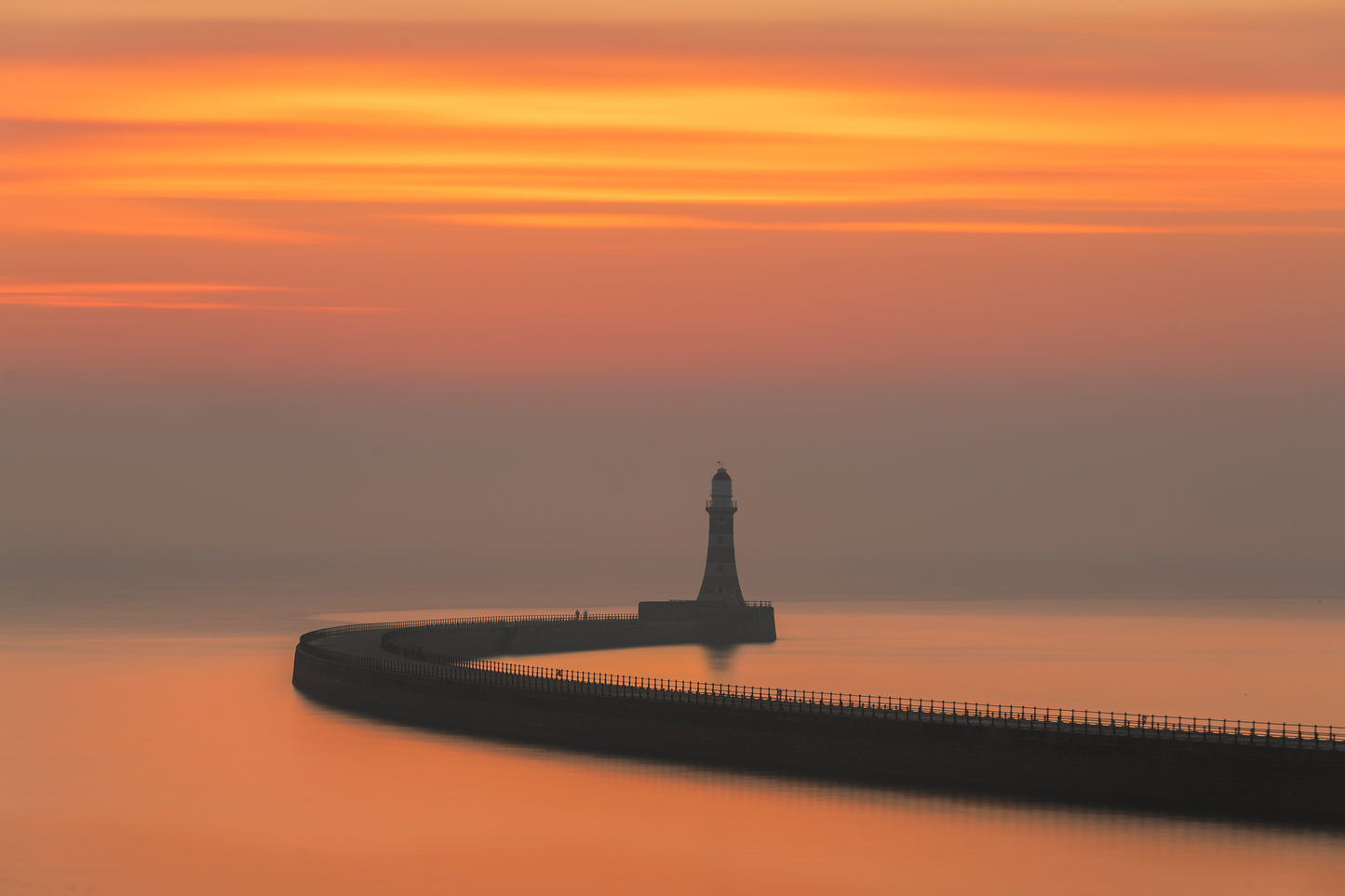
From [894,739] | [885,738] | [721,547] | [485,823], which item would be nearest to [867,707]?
[885,738]

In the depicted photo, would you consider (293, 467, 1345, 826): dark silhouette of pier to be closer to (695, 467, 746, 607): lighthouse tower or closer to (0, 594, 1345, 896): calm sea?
(0, 594, 1345, 896): calm sea

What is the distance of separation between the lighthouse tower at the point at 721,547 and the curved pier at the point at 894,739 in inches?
1384

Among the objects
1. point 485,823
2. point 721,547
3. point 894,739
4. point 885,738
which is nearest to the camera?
point 485,823

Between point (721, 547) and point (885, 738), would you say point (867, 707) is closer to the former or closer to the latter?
point (885, 738)

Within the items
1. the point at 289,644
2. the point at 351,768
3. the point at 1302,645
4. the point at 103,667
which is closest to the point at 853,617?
the point at 1302,645

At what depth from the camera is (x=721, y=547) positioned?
412 feet

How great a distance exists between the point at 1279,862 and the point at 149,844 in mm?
31035

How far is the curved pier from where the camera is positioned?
164 ft

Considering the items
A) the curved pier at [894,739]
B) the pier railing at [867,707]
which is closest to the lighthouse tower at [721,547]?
the pier railing at [867,707]

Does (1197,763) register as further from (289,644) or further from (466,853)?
(289,644)

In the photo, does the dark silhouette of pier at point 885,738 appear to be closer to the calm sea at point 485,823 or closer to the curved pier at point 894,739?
the curved pier at point 894,739

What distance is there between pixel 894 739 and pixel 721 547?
6814cm

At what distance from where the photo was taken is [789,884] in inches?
1844

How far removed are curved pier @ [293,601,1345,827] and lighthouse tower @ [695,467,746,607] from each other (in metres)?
35.2
